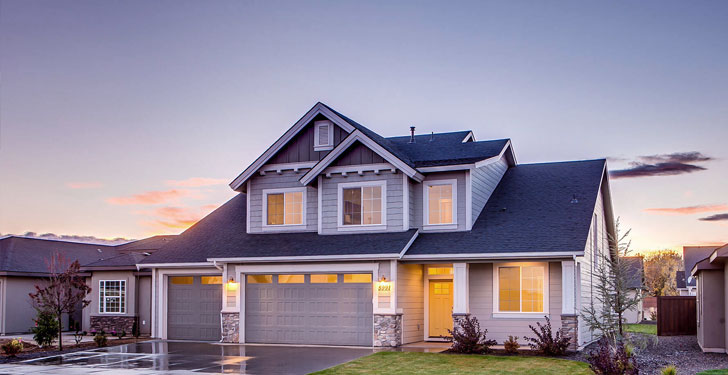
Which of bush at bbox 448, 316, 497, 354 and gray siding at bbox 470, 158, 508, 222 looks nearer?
Answer: bush at bbox 448, 316, 497, 354

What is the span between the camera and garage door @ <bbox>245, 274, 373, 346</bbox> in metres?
21.0

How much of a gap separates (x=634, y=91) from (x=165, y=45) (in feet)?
52.1

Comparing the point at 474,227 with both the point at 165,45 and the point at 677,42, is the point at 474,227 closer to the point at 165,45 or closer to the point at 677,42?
the point at 677,42

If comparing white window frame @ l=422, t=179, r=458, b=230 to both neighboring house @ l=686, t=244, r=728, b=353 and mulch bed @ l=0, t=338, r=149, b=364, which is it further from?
mulch bed @ l=0, t=338, r=149, b=364

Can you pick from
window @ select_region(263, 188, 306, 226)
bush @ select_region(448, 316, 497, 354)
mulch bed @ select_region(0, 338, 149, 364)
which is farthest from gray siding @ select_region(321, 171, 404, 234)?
mulch bed @ select_region(0, 338, 149, 364)

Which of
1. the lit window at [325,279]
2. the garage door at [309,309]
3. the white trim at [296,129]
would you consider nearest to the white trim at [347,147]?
the white trim at [296,129]

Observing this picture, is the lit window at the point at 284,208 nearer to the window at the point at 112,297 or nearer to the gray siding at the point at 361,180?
the gray siding at the point at 361,180

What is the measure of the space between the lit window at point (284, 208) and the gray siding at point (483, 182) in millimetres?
5973

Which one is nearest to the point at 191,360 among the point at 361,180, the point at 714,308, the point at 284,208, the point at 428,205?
the point at 284,208

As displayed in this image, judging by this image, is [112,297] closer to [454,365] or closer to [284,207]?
[284,207]

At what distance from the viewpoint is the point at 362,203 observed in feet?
74.4

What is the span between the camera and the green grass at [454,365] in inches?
601

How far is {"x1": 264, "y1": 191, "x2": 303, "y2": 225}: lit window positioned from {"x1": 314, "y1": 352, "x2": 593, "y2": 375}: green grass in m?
7.20

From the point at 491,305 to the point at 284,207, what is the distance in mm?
8042
